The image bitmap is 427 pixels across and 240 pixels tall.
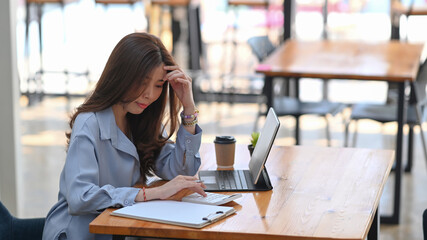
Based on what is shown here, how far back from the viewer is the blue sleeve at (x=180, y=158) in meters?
2.39

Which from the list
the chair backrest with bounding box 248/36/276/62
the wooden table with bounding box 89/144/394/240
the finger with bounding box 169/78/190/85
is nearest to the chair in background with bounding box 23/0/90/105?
the chair backrest with bounding box 248/36/276/62

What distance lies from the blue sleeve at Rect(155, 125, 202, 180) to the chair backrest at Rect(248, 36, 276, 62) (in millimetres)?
2845

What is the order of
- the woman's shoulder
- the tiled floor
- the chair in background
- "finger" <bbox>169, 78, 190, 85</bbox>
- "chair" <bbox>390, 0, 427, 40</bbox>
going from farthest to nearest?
the chair in background
"chair" <bbox>390, 0, 427, 40</bbox>
the tiled floor
"finger" <bbox>169, 78, 190, 85</bbox>
the woman's shoulder

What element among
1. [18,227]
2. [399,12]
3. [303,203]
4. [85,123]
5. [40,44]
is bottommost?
[18,227]

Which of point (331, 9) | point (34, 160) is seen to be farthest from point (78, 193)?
point (331, 9)

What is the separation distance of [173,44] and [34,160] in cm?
238

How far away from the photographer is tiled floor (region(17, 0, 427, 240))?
5770 mm

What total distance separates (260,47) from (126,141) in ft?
10.6

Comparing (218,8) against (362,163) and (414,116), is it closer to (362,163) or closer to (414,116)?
(414,116)

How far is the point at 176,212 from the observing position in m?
1.95

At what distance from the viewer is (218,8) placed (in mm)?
6945

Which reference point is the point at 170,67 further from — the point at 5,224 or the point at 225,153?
the point at 5,224

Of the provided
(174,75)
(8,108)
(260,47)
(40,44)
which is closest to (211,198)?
(174,75)

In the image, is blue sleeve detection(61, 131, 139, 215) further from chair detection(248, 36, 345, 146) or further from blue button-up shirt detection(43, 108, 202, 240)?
chair detection(248, 36, 345, 146)
